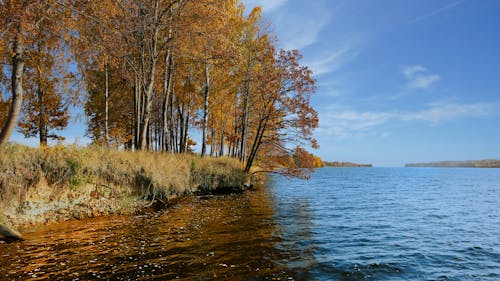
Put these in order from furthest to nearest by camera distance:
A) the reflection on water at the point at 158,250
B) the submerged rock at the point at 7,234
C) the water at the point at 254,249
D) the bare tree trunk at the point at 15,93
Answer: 1. the bare tree trunk at the point at 15,93
2. the submerged rock at the point at 7,234
3. the water at the point at 254,249
4. the reflection on water at the point at 158,250

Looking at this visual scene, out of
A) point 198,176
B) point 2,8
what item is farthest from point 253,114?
point 2,8

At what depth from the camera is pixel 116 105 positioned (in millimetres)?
31578

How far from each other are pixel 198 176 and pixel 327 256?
12951 mm

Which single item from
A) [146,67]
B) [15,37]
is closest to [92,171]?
[15,37]

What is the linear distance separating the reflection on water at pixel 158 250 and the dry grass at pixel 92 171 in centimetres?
160

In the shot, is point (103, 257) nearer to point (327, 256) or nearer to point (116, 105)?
point (327, 256)

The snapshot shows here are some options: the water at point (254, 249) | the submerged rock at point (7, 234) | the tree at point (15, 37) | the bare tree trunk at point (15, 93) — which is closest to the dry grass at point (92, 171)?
the submerged rock at point (7, 234)

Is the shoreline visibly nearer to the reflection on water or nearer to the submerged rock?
the submerged rock

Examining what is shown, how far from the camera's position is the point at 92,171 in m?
12.2

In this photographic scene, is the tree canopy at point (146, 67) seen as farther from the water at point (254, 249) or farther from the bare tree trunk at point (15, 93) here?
the water at point (254, 249)

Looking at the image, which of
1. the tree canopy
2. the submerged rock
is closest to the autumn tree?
the tree canopy

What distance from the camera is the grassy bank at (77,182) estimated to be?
9688 millimetres

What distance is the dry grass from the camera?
9828 millimetres

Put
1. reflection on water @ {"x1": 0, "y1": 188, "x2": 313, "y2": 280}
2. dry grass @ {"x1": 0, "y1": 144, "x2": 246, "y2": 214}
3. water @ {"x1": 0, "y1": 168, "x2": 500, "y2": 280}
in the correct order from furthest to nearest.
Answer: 1. dry grass @ {"x1": 0, "y1": 144, "x2": 246, "y2": 214}
2. water @ {"x1": 0, "y1": 168, "x2": 500, "y2": 280}
3. reflection on water @ {"x1": 0, "y1": 188, "x2": 313, "y2": 280}
